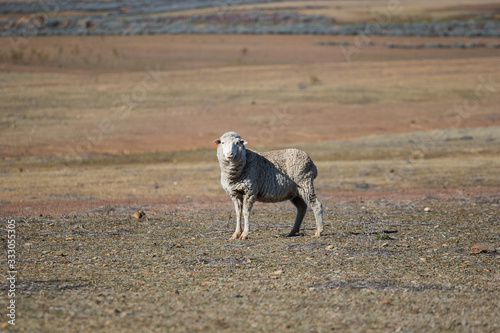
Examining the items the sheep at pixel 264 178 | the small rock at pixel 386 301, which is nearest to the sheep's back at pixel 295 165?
the sheep at pixel 264 178

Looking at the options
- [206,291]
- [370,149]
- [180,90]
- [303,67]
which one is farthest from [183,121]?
[206,291]

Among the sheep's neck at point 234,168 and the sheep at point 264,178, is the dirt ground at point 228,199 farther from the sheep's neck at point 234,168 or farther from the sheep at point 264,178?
the sheep's neck at point 234,168

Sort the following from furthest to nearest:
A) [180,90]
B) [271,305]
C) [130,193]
Answer: 1. [180,90]
2. [130,193]
3. [271,305]

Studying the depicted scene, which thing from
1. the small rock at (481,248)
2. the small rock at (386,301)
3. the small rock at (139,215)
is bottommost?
the small rock at (386,301)

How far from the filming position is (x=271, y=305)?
7.01m

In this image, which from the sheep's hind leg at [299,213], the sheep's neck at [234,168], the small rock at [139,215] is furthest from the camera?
the small rock at [139,215]

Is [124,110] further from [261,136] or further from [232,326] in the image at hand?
[232,326]

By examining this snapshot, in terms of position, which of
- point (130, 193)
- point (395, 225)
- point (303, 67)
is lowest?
point (395, 225)

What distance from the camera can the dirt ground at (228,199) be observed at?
7008 millimetres

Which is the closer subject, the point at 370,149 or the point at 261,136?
the point at 370,149

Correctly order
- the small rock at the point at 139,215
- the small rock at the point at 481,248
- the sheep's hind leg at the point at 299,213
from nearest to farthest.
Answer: the small rock at the point at 481,248
the sheep's hind leg at the point at 299,213
the small rock at the point at 139,215

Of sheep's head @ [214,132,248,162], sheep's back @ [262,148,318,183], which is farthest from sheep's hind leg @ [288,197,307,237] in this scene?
sheep's head @ [214,132,248,162]

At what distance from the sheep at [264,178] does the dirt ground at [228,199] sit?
607mm

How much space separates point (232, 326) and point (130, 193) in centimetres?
1068
